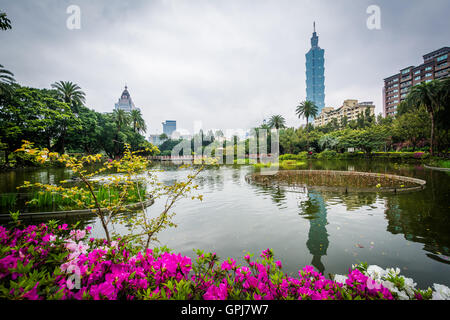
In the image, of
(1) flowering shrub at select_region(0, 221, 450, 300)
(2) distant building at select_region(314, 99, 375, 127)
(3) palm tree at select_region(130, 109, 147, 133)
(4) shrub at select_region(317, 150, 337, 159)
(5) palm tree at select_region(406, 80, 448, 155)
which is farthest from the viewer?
(2) distant building at select_region(314, 99, 375, 127)

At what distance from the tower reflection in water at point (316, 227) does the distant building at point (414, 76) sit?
8442 cm

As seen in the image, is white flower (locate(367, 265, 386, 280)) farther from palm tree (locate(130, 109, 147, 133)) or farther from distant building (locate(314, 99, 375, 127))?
distant building (locate(314, 99, 375, 127))

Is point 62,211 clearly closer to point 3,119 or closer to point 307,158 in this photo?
point 3,119

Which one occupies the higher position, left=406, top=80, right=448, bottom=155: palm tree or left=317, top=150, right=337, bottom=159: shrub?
left=406, top=80, right=448, bottom=155: palm tree

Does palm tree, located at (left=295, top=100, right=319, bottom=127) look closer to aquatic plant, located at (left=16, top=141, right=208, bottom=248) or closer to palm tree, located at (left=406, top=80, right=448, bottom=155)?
palm tree, located at (left=406, top=80, right=448, bottom=155)

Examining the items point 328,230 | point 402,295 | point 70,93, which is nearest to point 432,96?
point 328,230

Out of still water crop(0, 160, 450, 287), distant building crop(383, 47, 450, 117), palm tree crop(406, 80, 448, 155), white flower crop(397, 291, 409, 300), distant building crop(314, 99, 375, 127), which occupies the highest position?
distant building crop(383, 47, 450, 117)

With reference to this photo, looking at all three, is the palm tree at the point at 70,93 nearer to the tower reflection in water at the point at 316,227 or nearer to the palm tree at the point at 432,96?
the tower reflection in water at the point at 316,227

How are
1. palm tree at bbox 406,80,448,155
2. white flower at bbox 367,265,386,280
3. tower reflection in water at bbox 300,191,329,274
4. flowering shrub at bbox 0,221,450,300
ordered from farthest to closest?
palm tree at bbox 406,80,448,155 < tower reflection in water at bbox 300,191,329,274 < white flower at bbox 367,265,386,280 < flowering shrub at bbox 0,221,450,300

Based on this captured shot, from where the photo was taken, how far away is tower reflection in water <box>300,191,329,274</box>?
445cm

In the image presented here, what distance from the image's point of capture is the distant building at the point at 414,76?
227 feet

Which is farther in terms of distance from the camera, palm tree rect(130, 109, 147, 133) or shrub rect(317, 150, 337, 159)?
palm tree rect(130, 109, 147, 133)

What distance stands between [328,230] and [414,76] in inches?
4368

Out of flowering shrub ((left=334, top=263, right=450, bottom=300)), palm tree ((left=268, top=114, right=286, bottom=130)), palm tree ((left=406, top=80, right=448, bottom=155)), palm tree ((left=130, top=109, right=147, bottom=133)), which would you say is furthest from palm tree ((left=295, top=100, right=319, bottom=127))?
flowering shrub ((left=334, top=263, right=450, bottom=300))
